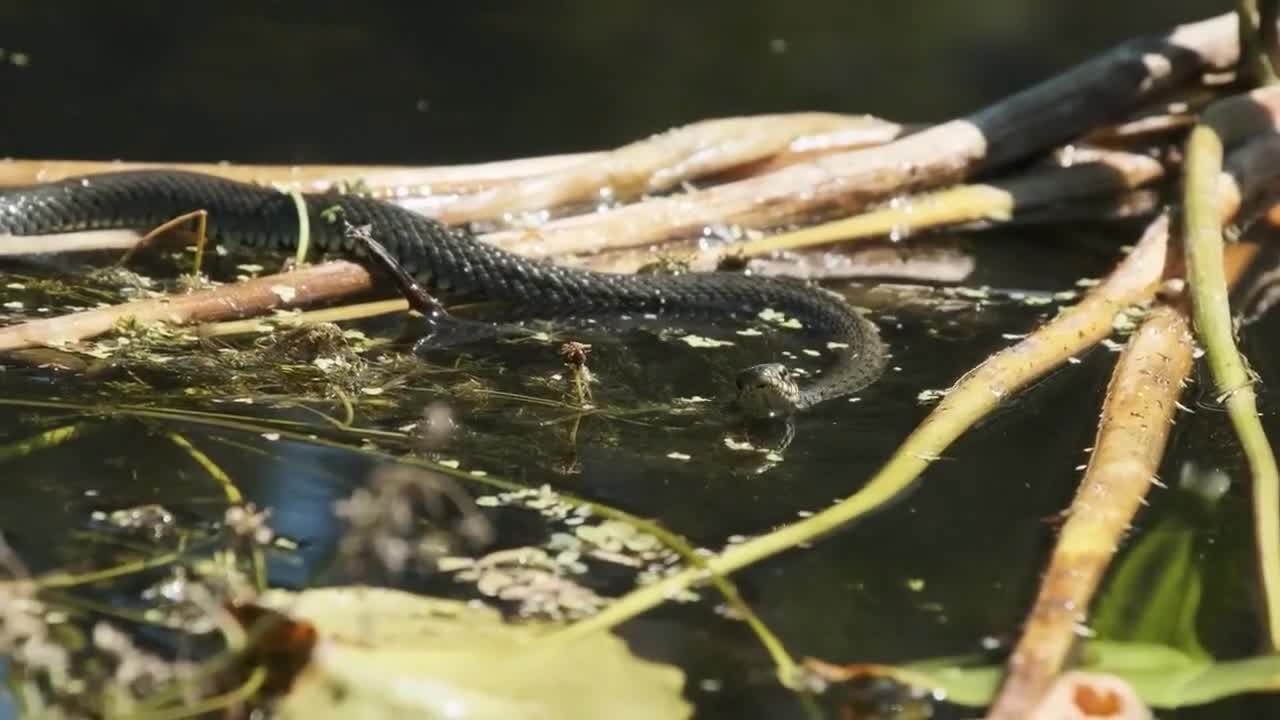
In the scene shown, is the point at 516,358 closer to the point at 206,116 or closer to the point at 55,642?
the point at 55,642

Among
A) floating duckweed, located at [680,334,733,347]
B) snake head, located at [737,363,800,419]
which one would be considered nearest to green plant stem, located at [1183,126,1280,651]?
snake head, located at [737,363,800,419]

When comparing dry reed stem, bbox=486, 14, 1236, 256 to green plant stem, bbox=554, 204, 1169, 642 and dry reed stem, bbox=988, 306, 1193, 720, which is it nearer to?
green plant stem, bbox=554, 204, 1169, 642

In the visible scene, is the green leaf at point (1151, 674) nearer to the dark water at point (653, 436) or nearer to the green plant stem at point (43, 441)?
the dark water at point (653, 436)

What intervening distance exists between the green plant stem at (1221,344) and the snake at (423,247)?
1154 millimetres

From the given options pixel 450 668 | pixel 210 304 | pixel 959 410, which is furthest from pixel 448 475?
pixel 959 410

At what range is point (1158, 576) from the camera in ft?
13.2

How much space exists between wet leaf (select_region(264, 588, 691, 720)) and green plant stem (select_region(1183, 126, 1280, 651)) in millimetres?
1492

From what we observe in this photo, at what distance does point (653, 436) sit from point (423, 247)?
186 cm

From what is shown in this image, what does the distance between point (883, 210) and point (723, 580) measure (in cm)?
412

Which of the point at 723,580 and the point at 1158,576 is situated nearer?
the point at 723,580

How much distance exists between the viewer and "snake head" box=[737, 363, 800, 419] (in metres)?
5.04

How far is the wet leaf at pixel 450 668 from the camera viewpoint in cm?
296

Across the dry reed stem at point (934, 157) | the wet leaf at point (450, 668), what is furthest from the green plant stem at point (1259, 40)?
the wet leaf at point (450, 668)

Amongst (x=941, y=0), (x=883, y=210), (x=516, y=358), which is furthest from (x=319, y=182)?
(x=941, y=0)
